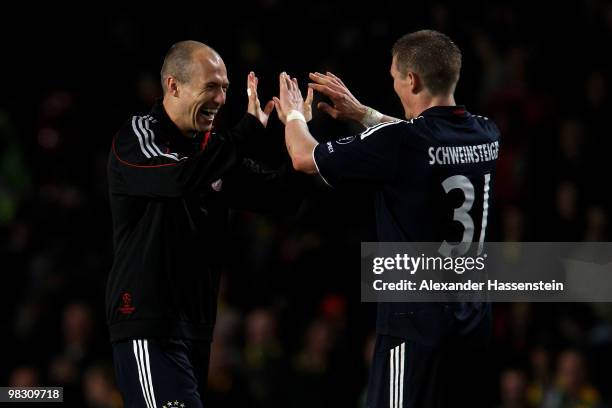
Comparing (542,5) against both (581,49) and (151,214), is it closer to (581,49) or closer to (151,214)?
(581,49)

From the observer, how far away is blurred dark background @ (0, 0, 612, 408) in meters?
8.23

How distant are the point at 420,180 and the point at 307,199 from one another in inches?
191

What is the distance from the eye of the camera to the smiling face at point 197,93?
16.7ft

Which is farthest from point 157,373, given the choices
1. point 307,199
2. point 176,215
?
point 307,199

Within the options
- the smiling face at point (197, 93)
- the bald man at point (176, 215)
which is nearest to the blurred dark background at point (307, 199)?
the bald man at point (176, 215)

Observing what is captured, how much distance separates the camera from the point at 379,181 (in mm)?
4699

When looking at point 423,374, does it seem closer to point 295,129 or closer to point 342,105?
point 295,129

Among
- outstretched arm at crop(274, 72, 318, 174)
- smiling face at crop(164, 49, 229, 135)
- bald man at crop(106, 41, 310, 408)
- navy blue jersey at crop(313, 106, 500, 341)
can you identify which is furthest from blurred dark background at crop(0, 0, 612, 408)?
smiling face at crop(164, 49, 229, 135)

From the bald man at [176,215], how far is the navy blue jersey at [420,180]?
1.60 ft

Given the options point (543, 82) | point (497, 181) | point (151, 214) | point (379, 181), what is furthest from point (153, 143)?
point (543, 82)

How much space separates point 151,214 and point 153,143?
312 mm

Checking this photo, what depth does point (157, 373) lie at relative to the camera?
4.75 meters

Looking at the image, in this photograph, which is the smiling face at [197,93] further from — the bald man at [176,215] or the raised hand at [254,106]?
the raised hand at [254,106]

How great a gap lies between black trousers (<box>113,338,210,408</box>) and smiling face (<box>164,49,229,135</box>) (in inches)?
39.3
